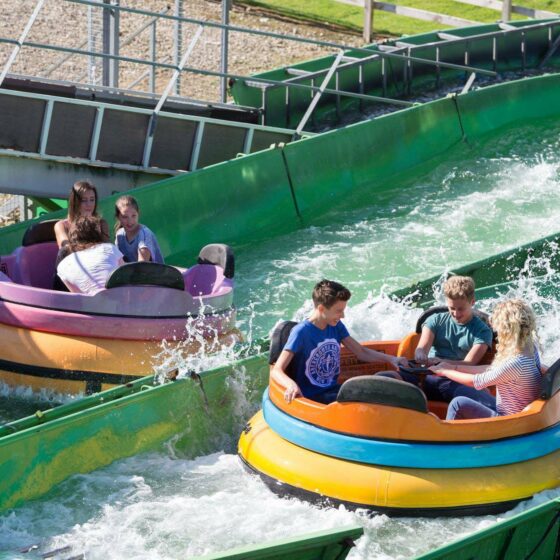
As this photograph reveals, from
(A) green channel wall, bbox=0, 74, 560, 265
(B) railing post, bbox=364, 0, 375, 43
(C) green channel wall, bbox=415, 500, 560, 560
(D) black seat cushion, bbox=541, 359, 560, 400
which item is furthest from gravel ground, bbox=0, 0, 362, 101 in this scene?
(C) green channel wall, bbox=415, 500, 560, 560

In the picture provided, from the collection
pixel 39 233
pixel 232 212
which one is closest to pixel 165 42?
pixel 232 212

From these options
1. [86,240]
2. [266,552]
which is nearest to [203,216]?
[86,240]

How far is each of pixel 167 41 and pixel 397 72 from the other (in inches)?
172

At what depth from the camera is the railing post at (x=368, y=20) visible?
62.1ft

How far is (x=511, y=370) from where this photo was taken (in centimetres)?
646

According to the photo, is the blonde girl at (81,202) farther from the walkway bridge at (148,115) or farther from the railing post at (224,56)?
the railing post at (224,56)

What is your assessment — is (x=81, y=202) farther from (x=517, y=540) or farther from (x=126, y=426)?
(x=517, y=540)

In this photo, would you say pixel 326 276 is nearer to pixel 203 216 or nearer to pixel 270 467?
pixel 203 216

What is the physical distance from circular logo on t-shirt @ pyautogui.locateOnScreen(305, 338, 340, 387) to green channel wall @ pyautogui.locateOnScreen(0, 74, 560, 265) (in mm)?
3772

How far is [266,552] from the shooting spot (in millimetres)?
4953

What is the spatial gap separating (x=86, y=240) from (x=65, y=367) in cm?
90

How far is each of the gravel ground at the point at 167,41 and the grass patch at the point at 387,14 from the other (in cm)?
47

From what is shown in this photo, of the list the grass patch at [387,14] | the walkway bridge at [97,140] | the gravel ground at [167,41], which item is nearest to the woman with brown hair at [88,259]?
the walkway bridge at [97,140]

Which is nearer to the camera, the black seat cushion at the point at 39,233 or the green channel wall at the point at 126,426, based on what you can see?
the green channel wall at the point at 126,426
